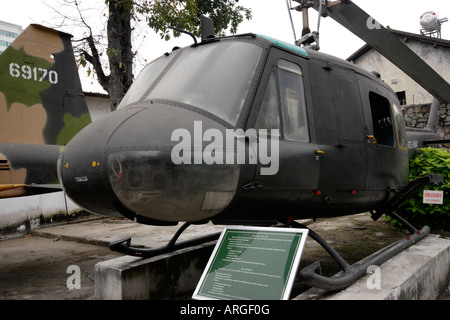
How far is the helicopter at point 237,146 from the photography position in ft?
7.61

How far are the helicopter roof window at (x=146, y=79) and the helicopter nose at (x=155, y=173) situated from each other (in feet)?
2.31

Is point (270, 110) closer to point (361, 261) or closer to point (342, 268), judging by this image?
point (342, 268)

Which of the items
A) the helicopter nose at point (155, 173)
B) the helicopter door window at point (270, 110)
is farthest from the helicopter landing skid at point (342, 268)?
the helicopter door window at point (270, 110)

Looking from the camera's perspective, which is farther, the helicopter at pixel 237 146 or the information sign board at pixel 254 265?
the helicopter at pixel 237 146

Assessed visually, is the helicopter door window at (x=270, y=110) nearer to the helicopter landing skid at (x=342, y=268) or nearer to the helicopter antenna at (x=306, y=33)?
the helicopter landing skid at (x=342, y=268)

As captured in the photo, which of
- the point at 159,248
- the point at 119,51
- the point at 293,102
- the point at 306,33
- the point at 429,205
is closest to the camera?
the point at 293,102

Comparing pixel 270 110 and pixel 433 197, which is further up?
pixel 270 110

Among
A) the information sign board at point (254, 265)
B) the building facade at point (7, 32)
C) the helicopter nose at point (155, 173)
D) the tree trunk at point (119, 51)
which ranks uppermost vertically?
the building facade at point (7, 32)

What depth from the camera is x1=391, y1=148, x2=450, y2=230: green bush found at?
592 centimetres

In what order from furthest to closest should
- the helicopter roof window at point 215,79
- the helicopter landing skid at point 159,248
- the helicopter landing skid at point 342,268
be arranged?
the helicopter landing skid at point 159,248 < the helicopter roof window at point 215,79 < the helicopter landing skid at point 342,268

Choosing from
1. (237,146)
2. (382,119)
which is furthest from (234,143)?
(382,119)

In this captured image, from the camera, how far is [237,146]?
2.52 meters

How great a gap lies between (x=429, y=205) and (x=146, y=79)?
5.13 m

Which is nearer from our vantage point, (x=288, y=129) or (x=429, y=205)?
(x=288, y=129)
